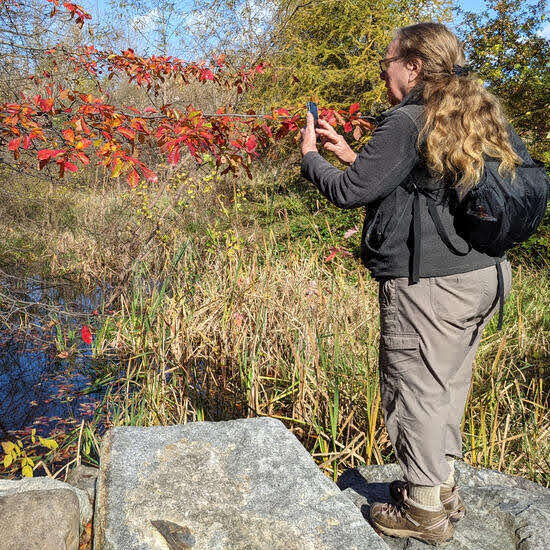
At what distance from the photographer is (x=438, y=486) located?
1.74m

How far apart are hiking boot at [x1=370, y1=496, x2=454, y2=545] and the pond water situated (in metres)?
2.20

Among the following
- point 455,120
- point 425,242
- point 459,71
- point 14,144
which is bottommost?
point 425,242

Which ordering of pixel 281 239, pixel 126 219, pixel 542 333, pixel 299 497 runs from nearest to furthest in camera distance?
pixel 299 497
pixel 542 333
pixel 126 219
pixel 281 239

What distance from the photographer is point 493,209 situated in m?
1.56

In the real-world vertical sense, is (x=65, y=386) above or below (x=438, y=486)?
below

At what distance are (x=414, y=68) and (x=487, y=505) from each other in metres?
1.63

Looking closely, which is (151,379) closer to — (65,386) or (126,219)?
(65,386)

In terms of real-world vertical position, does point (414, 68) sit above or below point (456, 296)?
above

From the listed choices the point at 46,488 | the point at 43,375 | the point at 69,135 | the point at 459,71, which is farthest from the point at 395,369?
the point at 43,375

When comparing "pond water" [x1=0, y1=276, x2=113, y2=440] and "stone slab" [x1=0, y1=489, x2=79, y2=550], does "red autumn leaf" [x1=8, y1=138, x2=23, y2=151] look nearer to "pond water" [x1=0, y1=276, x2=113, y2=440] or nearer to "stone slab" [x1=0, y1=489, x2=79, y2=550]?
"pond water" [x1=0, y1=276, x2=113, y2=440]

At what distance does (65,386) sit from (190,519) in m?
2.99

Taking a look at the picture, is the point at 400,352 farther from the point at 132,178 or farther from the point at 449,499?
the point at 132,178

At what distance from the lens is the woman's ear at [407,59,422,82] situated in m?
1.69

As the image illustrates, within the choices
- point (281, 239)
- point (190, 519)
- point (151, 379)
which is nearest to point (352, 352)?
point (151, 379)
